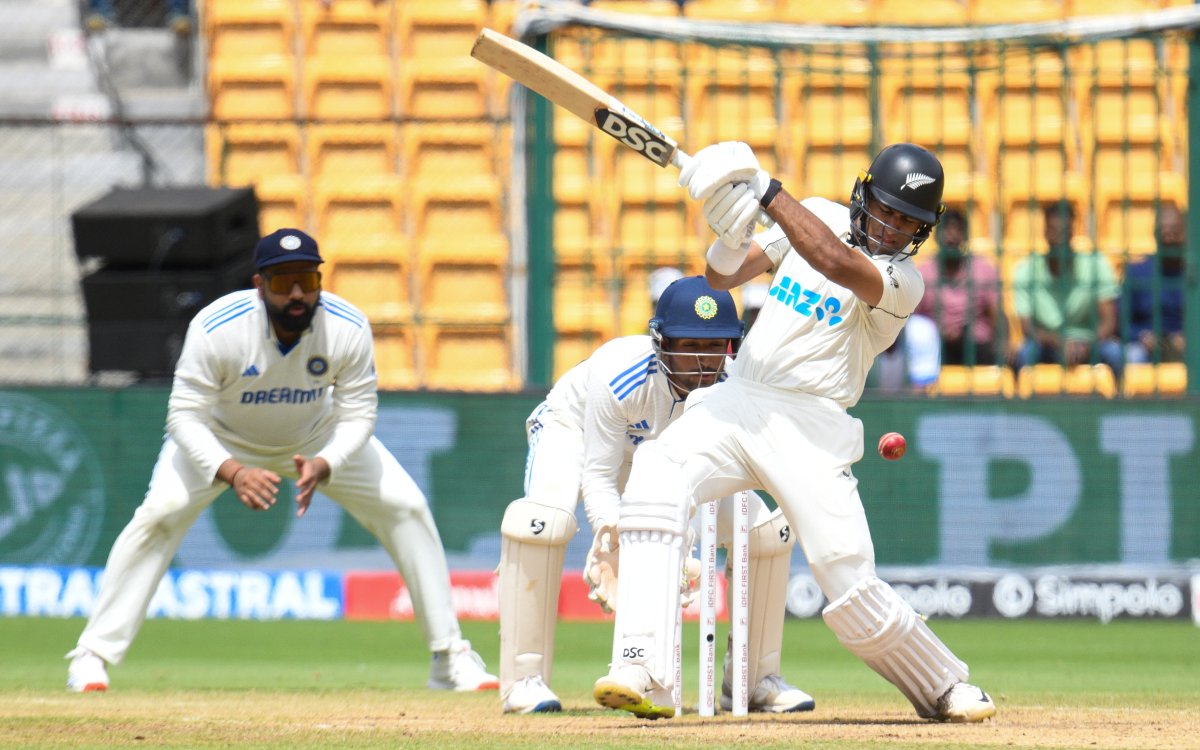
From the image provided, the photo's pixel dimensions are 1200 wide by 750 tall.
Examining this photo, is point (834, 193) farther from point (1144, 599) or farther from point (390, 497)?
point (390, 497)

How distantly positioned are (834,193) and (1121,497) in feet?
7.98

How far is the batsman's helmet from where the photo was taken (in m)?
5.07

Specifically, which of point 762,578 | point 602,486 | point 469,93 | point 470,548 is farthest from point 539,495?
point 469,93

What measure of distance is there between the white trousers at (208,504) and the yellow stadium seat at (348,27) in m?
6.08

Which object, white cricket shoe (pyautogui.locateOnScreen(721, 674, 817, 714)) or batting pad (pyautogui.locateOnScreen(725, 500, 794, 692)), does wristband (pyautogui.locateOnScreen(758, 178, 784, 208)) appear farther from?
white cricket shoe (pyautogui.locateOnScreen(721, 674, 817, 714))

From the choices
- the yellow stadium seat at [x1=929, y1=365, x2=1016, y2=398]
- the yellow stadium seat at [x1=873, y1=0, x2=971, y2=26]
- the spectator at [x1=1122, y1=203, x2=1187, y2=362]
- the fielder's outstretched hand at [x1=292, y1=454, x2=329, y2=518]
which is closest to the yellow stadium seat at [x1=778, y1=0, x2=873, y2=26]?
the yellow stadium seat at [x1=873, y1=0, x2=971, y2=26]

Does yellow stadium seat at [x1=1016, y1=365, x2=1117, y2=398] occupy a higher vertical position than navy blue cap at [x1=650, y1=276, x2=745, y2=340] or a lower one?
lower

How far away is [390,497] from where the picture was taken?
7074 millimetres

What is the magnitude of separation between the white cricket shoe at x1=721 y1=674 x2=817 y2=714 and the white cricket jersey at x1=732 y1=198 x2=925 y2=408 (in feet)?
3.66

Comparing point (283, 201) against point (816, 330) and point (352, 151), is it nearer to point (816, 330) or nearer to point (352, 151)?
point (352, 151)

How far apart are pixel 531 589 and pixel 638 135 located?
1.55m

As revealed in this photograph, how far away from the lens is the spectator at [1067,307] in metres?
10.4

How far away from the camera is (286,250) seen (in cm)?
670

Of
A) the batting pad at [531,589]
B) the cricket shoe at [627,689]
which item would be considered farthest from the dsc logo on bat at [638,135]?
the cricket shoe at [627,689]
